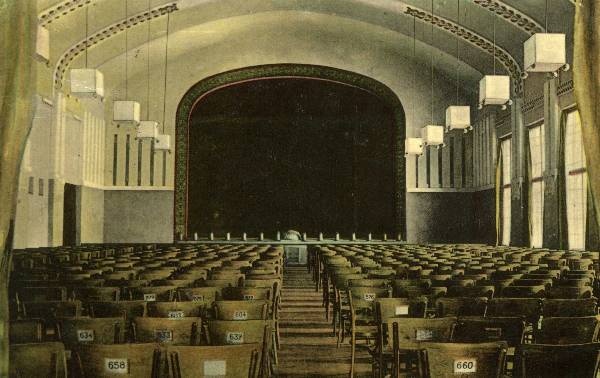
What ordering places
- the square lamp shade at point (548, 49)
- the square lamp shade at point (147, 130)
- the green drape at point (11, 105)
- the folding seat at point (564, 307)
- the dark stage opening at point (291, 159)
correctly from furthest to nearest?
the dark stage opening at point (291, 159) → the square lamp shade at point (147, 130) → the square lamp shade at point (548, 49) → the folding seat at point (564, 307) → the green drape at point (11, 105)

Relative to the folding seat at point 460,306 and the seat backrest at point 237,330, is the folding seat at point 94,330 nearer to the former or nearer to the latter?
the seat backrest at point 237,330

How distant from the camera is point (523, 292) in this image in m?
6.25

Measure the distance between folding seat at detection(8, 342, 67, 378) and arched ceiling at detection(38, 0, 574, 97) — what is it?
1466 centimetres

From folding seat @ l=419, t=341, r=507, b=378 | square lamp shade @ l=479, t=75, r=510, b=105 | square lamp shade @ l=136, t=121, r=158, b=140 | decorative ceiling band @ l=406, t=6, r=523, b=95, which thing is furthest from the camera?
decorative ceiling band @ l=406, t=6, r=523, b=95

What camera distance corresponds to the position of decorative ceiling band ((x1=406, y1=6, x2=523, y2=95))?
64.1 ft

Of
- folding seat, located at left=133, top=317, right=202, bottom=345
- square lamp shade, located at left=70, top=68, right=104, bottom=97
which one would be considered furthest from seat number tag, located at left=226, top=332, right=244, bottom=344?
square lamp shade, located at left=70, top=68, right=104, bottom=97

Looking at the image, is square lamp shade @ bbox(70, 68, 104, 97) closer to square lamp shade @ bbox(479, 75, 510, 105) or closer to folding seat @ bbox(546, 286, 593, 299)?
square lamp shade @ bbox(479, 75, 510, 105)

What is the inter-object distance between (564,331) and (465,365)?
1.19 metres

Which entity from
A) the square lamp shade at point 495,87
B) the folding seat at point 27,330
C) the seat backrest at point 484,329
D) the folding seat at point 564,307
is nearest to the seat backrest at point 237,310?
the folding seat at point 27,330

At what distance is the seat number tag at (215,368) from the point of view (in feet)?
11.1

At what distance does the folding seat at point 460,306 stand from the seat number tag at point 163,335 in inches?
82.3

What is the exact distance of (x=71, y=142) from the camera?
2127cm

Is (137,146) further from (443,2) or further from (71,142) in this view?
(443,2)

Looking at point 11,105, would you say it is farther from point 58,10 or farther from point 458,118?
point 58,10
